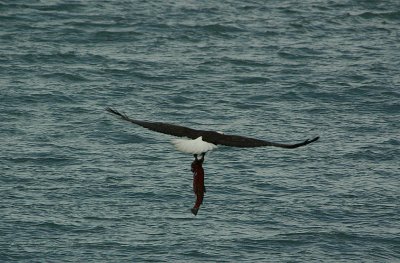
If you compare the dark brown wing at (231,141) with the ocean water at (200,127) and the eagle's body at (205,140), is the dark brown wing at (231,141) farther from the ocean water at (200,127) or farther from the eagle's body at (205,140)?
the ocean water at (200,127)

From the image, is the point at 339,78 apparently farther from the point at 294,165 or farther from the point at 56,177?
the point at 56,177

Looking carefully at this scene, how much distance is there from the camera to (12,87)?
52.3 m

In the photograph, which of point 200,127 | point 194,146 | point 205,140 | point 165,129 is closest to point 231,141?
point 205,140

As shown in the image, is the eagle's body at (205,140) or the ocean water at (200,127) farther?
the ocean water at (200,127)

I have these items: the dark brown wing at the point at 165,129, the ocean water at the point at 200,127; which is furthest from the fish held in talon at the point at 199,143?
the ocean water at the point at 200,127

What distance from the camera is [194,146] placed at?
18.8m

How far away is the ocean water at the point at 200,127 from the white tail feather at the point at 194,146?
58.9 ft

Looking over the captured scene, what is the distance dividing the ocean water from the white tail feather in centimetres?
1795

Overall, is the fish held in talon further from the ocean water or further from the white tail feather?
the ocean water

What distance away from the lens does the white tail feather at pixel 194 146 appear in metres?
18.6

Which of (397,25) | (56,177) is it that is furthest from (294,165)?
(397,25)

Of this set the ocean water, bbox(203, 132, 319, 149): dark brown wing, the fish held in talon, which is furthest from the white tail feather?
the ocean water

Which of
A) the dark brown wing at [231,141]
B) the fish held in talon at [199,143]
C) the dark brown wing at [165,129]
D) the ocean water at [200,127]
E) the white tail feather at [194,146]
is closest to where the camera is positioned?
the fish held in talon at [199,143]

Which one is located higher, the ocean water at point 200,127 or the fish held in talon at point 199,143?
the fish held in talon at point 199,143
